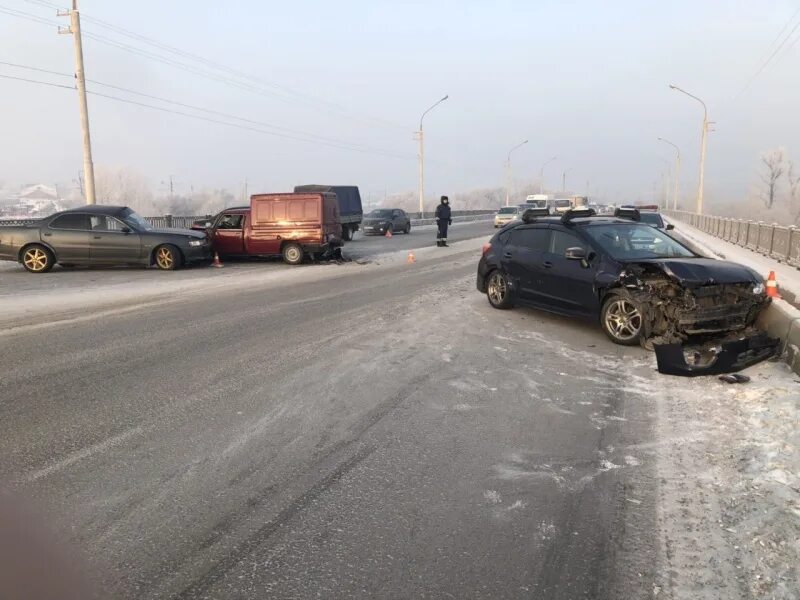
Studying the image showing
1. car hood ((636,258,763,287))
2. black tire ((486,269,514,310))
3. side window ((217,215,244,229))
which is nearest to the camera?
car hood ((636,258,763,287))

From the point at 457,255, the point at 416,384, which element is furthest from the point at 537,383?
the point at 457,255

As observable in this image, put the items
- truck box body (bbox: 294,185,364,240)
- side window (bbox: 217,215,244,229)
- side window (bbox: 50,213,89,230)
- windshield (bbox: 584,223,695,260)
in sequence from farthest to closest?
truck box body (bbox: 294,185,364,240)
side window (bbox: 217,215,244,229)
side window (bbox: 50,213,89,230)
windshield (bbox: 584,223,695,260)

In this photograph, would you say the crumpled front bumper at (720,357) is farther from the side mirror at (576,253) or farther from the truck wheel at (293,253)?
the truck wheel at (293,253)

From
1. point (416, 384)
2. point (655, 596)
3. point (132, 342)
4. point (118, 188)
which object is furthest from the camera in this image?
point (118, 188)

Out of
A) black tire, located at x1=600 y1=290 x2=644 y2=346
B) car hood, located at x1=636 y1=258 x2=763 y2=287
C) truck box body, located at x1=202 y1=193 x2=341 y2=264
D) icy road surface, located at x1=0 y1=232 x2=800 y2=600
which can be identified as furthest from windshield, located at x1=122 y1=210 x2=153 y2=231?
car hood, located at x1=636 y1=258 x2=763 y2=287

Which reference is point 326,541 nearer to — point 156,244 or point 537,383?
point 537,383

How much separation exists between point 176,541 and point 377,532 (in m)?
1.04

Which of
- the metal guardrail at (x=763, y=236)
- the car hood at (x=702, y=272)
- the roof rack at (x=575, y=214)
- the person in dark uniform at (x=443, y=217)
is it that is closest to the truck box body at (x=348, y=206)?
the person in dark uniform at (x=443, y=217)

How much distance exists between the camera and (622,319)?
7.19 metres

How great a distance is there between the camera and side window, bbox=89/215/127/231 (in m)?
15.0

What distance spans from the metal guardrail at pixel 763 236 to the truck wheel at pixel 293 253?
1356cm

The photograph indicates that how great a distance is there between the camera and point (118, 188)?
89500 millimetres

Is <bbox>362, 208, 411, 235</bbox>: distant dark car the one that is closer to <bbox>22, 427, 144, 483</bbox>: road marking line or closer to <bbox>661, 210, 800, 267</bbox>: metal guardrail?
<bbox>661, 210, 800, 267</bbox>: metal guardrail

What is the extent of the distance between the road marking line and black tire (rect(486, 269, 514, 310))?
626 centimetres
